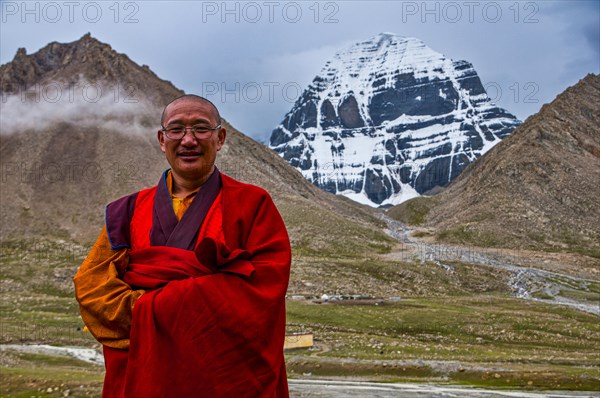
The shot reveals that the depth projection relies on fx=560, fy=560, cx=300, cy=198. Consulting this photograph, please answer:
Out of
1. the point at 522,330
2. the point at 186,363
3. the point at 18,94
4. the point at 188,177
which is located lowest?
the point at 522,330

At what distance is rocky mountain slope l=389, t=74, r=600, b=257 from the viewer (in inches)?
4781

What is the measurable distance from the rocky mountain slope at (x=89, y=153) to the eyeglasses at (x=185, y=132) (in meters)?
86.2

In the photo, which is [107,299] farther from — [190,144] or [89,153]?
[89,153]

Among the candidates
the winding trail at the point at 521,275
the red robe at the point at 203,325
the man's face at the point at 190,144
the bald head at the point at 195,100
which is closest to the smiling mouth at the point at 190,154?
the man's face at the point at 190,144

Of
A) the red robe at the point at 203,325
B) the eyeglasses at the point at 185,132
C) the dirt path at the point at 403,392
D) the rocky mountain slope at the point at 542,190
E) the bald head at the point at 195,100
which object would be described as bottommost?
the dirt path at the point at 403,392

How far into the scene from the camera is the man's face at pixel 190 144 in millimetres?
5754

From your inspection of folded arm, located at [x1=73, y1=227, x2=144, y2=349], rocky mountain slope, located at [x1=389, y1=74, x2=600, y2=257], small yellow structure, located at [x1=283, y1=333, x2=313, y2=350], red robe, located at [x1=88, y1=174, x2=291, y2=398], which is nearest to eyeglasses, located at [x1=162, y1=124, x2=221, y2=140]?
red robe, located at [x1=88, y1=174, x2=291, y2=398]

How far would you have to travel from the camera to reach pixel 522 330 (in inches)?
1747

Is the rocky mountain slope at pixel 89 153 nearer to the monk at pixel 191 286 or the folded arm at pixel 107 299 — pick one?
the monk at pixel 191 286

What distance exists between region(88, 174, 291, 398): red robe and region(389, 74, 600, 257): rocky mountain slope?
11865 cm

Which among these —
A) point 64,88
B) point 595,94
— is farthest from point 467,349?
point 595,94

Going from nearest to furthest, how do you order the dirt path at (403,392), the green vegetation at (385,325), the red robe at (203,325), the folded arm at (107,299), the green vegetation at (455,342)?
1. the red robe at (203,325)
2. the folded arm at (107,299)
3. the dirt path at (403,392)
4. the green vegetation at (385,325)
5. the green vegetation at (455,342)

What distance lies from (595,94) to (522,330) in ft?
558

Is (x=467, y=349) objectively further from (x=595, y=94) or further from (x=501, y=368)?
(x=595, y=94)
